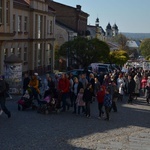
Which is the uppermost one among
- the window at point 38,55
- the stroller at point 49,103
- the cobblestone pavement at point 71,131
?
the window at point 38,55

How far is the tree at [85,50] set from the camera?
150ft

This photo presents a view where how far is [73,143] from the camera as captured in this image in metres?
12.2

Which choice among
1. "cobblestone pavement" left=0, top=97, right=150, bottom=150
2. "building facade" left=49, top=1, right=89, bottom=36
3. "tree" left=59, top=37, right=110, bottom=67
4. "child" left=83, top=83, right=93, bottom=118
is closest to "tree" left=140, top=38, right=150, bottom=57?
"building facade" left=49, top=1, right=89, bottom=36

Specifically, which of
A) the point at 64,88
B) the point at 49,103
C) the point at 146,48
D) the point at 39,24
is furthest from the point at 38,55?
the point at 146,48

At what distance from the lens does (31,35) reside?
41969mm

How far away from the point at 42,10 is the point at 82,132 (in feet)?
104

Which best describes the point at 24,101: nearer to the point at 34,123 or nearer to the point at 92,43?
the point at 34,123

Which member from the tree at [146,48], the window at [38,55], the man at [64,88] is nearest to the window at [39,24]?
the window at [38,55]

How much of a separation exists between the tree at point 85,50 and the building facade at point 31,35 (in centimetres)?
258

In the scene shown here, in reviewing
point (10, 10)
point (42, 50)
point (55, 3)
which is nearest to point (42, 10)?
point (42, 50)

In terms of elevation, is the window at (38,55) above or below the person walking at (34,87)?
above

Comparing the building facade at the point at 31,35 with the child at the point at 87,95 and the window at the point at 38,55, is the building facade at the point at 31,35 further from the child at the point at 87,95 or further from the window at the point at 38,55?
the child at the point at 87,95

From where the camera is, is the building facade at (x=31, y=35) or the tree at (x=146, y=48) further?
the tree at (x=146, y=48)

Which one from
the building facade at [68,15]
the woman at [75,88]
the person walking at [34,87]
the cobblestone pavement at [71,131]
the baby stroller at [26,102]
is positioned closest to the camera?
the cobblestone pavement at [71,131]
